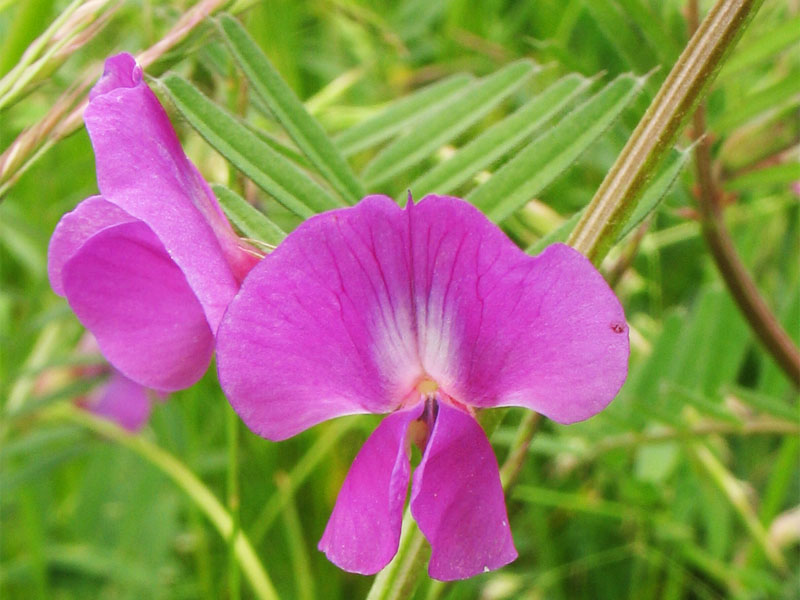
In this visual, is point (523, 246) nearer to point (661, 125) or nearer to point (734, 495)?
point (734, 495)

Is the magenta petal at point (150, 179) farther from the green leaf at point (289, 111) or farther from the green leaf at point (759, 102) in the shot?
the green leaf at point (759, 102)

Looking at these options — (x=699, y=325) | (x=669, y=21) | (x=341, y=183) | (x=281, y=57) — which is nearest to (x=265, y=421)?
(x=341, y=183)

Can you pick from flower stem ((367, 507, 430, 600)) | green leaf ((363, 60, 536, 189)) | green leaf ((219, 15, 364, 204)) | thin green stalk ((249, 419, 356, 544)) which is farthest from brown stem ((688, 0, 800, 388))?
thin green stalk ((249, 419, 356, 544))

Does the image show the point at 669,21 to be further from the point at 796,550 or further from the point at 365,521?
the point at 796,550

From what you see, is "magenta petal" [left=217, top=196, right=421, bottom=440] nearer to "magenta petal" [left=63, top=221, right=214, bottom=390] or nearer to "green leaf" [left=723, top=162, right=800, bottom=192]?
"magenta petal" [left=63, top=221, right=214, bottom=390]

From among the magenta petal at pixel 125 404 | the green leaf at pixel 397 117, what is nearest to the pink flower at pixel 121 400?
the magenta petal at pixel 125 404

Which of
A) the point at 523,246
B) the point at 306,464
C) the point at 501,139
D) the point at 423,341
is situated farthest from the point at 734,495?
the point at 423,341
